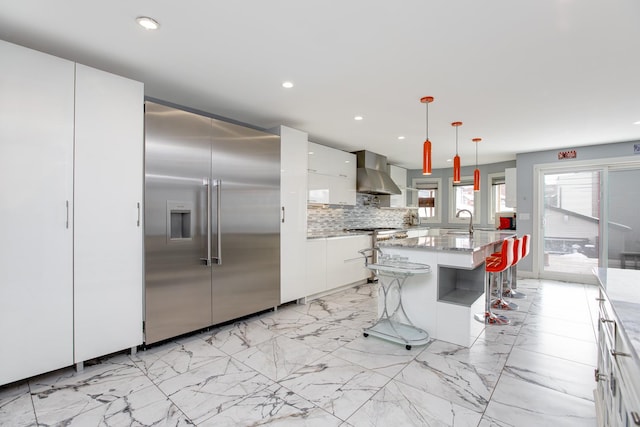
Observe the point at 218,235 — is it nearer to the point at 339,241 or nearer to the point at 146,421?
the point at 146,421

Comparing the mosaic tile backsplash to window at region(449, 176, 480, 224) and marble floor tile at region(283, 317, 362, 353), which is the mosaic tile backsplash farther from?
marble floor tile at region(283, 317, 362, 353)

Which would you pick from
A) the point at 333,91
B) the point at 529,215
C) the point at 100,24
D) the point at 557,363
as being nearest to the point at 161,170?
the point at 100,24

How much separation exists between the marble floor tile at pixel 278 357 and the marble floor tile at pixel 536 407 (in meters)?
1.31

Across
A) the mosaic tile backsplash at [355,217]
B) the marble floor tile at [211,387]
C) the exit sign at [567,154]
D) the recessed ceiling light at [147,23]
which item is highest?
the recessed ceiling light at [147,23]

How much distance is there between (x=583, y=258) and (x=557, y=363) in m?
3.97

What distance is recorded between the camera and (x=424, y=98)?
311cm

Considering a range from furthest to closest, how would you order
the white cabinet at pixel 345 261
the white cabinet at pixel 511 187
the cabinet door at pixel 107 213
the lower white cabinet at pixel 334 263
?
the white cabinet at pixel 511 187 → the white cabinet at pixel 345 261 → the lower white cabinet at pixel 334 263 → the cabinet door at pixel 107 213

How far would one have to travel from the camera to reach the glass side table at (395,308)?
2717mm

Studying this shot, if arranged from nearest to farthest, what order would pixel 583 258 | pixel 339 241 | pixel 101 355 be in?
1. pixel 101 355
2. pixel 339 241
3. pixel 583 258

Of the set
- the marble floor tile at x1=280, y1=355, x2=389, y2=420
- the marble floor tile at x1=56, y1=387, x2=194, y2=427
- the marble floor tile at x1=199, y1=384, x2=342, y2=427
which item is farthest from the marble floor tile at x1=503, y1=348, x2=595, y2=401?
the marble floor tile at x1=56, y1=387, x2=194, y2=427

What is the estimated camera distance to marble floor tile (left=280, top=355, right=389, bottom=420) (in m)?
1.89

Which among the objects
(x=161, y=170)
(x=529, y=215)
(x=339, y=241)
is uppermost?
(x=161, y=170)

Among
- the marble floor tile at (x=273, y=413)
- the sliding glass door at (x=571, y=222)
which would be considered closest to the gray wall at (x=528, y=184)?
the sliding glass door at (x=571, y=222)

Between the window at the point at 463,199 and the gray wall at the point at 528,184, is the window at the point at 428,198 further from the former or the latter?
the gray wall at the point at 528,184
